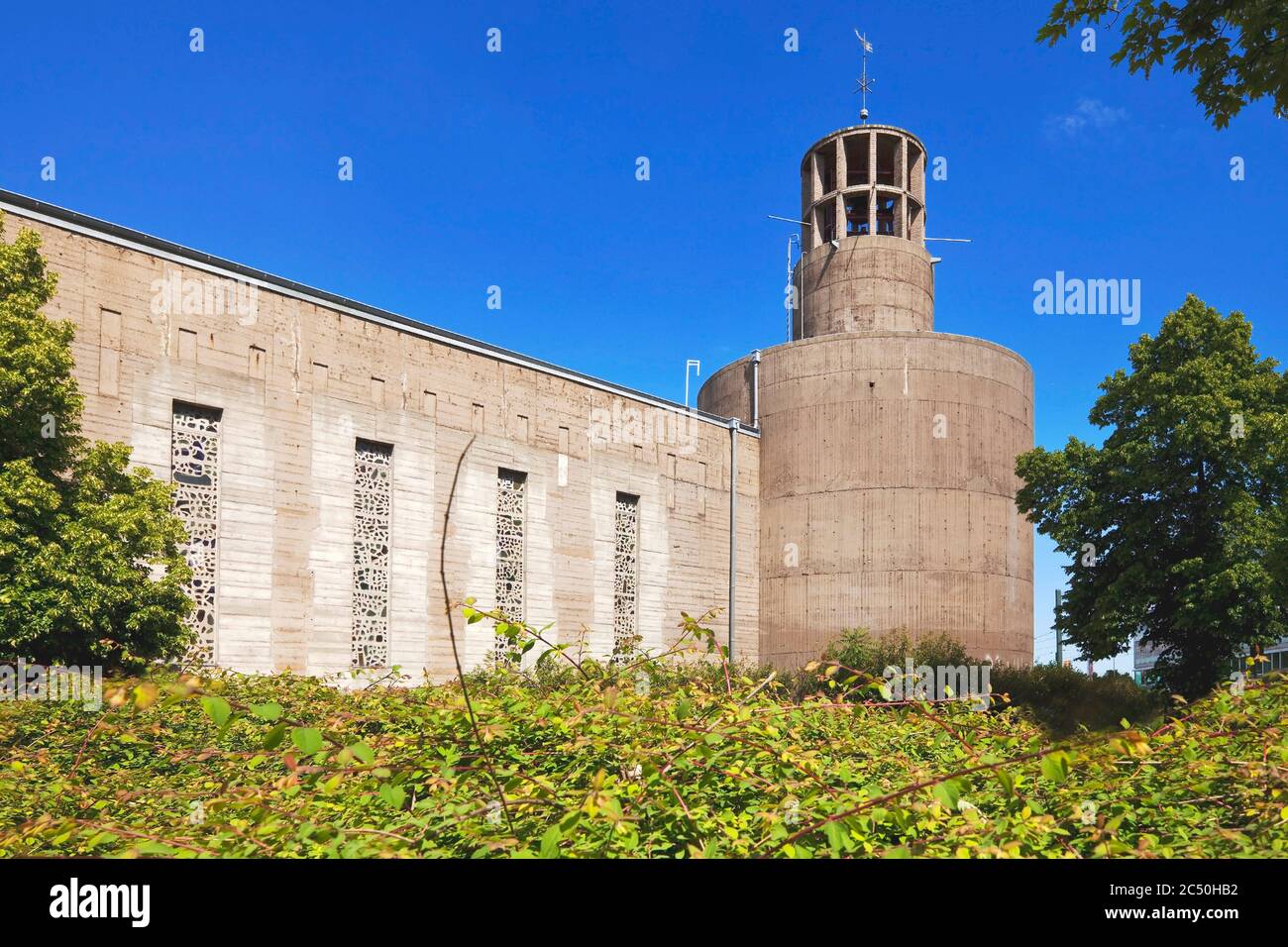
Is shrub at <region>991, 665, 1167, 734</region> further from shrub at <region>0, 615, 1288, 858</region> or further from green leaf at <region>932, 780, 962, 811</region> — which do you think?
green leaf at <region>932, 780, 962, 811</region>

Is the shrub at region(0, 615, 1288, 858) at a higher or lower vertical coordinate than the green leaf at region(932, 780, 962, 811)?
lower

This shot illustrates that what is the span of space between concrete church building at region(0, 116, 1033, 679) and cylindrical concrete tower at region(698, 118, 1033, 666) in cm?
9

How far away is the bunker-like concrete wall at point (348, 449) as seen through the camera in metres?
21.7

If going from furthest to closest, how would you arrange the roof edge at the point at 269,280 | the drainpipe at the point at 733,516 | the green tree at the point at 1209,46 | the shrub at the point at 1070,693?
the drainpipe at the point at 733,516 < the shrub at the point at 1070,693 < the roof edge at the point at 269,280 < the green tree at the point at 1209,46

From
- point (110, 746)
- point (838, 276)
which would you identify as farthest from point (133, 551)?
point (838, 276)

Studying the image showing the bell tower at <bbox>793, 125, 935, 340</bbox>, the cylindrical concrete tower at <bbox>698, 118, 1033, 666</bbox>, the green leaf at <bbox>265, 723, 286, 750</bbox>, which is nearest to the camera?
the green leaf at <bbox>265, 723, 286, 750</bbox>

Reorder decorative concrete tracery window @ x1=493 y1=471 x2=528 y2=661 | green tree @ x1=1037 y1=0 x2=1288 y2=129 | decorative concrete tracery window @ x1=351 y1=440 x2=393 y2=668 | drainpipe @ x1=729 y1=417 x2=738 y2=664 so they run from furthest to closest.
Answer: drainpipe @ x1=729 y1=417 x2=738 y2=664 < decorative concrete tracery window @ x1=493 y1=471 x2=528 y2=661 < decorative concrete tracery window @ x1=351 y1=440 x2=393 y2=668 < green tree @ x1=1037 y1=0 x2=1288 y2=129

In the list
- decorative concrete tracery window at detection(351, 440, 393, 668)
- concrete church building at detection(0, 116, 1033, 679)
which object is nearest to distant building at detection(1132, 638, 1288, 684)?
concrete church building at detection(0, 116, 1033, 679)

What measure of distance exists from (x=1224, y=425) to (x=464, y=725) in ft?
78.7

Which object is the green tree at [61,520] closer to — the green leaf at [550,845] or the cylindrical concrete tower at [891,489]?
the green leaf at [550,845]

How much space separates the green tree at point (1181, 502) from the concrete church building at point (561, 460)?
9.81m

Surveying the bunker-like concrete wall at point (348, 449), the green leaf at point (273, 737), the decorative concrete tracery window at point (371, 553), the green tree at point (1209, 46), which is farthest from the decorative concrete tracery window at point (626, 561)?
the green leaf at point (273, 737)

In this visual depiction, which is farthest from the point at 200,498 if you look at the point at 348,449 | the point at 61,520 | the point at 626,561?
the point at 626,561

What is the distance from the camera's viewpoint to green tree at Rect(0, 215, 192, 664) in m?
15.6
